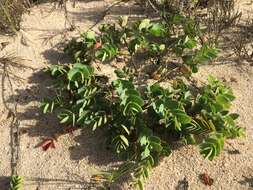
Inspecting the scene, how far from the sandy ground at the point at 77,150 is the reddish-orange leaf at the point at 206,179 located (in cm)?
2

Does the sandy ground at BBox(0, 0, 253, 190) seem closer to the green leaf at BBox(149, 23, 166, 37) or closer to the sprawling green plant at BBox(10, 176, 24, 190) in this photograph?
the sprawling green plant at BBox(10, 176, 24, 190)

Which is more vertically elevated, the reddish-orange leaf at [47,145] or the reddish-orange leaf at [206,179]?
the reddish-orange leaf at [47,145]

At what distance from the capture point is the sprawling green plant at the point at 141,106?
2.63 metres

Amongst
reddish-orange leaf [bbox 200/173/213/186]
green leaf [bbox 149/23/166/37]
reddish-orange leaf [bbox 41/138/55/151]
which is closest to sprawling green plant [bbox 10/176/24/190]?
reddish-orange leaf [bbox 41/138/55/151]

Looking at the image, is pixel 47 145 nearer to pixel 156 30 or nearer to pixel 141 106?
pixel 141 106

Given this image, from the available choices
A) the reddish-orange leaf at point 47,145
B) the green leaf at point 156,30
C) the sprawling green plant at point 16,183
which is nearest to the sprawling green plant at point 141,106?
the green leaf at point 156,30

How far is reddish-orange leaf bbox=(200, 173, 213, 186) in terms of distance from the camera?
2635 mm

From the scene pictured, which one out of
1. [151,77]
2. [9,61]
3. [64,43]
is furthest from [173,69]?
[9,61]

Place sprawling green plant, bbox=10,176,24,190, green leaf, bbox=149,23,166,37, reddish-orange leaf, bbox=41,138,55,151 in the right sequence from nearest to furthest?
sprawling green plant, bbox=10,176,24,190 < reddish-orange leaf, bbox=41,138,55,151 < green leaf, bbox=149,23,166,37

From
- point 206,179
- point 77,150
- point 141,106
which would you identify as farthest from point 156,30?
point 206,179

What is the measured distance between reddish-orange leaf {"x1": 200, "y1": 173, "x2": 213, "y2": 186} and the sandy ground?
0.07 feet

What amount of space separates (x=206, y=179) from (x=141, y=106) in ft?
1.84

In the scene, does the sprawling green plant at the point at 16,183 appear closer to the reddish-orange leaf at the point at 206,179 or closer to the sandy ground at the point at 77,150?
the sandy ground at the point at 77,150

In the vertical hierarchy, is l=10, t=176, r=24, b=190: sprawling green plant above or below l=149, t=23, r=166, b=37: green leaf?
below
